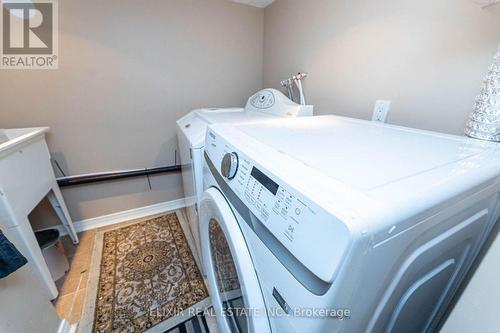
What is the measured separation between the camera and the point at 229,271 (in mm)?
676

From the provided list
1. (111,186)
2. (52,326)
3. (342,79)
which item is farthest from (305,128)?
(111,186)

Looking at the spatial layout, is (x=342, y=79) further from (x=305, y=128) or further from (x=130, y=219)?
(x=130, y=219)

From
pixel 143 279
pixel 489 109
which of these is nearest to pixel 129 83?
pixel 143 279

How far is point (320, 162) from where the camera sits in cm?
47

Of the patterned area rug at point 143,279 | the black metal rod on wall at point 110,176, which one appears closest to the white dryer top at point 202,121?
the black metal rod on wall at point 110,176

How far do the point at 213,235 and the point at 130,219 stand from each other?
1498 mm

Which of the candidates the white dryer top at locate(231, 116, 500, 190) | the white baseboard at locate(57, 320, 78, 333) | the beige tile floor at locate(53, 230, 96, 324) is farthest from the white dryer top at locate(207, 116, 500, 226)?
the beige tile floor at locate(53, 230, 96, 324)

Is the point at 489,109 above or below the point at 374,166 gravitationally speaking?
above

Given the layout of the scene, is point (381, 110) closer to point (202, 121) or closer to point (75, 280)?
point (202, 121)

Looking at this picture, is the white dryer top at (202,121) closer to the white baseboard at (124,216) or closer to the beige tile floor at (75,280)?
the white baseboard at (124,216)

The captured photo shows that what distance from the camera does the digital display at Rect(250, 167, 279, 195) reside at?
406 millimetres

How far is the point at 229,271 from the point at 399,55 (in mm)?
1168

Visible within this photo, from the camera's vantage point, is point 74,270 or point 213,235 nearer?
point 213,235

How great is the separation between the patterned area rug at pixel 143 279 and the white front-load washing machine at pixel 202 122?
25 centimetres
